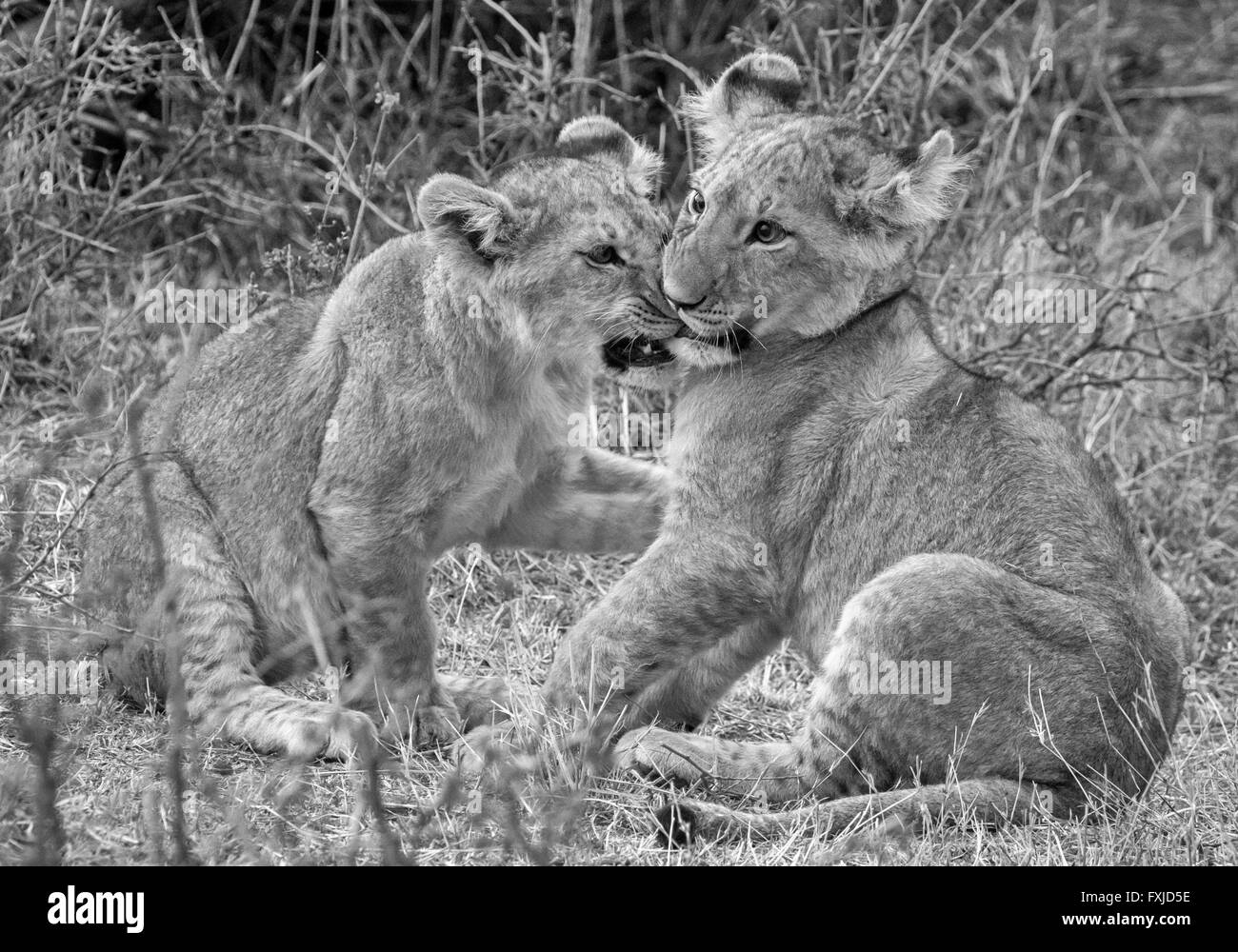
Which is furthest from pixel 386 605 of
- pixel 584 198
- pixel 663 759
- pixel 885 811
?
pixel 885 811

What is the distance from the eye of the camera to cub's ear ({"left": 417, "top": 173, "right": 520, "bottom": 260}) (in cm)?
594

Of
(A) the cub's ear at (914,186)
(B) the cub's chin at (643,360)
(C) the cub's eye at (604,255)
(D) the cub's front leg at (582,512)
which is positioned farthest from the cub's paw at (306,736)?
(A) the cub's ear at (914,186)

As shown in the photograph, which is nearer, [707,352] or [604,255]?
[707,352]

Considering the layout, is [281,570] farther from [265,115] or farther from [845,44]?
[845,44]

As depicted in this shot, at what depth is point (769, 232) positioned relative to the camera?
585 centimetres

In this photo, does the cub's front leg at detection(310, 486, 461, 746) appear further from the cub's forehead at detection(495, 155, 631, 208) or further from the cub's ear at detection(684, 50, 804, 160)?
the cub's ear at detection(684, 50, 804, 160)

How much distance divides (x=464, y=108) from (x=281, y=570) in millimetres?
5453

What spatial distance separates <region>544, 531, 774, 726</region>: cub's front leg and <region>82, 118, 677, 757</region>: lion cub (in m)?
0.67

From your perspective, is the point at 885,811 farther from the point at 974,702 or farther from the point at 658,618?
the point at 658,618

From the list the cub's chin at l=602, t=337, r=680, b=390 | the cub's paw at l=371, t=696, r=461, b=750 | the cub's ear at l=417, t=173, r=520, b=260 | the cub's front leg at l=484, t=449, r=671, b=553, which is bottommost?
the cub's paw at l=371, t=696, r=461, b=750

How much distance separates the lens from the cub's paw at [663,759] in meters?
5.59

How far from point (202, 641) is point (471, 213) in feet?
6.08

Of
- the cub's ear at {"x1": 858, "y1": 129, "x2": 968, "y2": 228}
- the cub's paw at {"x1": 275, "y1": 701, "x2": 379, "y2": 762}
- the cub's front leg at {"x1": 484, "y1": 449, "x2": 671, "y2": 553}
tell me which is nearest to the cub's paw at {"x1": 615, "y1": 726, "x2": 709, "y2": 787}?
the cub's paw at {"x1": 275, "y1": 701, "x2": 379, "y2": 762}

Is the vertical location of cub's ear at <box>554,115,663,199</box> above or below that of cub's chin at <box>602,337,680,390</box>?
above
